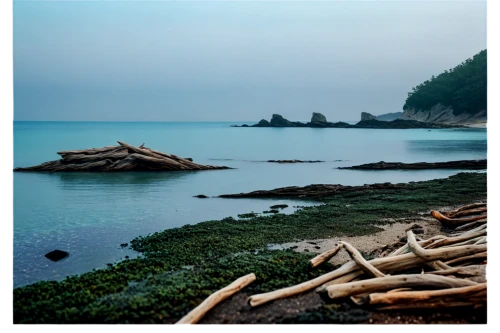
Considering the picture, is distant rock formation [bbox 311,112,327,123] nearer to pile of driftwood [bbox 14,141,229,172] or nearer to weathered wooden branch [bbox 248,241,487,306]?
pile of driftwood [bbox 14,141,229,172]

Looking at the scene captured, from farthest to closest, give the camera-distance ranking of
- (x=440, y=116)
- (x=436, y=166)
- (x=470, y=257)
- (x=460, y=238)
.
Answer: (x=440, y=116)
(x=436, y=166)
(x=460, y=238)
(x=470, y=257)

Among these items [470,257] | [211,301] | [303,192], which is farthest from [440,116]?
[211,301]

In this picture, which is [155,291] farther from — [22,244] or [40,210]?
[40,210]

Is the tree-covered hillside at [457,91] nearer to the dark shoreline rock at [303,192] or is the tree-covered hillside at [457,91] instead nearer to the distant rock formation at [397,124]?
the distant rock formation at [397,124]

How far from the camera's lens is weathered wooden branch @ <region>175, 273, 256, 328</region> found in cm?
554

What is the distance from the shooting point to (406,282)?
6023mm

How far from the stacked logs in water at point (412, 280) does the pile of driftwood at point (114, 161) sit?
19560 millimetres

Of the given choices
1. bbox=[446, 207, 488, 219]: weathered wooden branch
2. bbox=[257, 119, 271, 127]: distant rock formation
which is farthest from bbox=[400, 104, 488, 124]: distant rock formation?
bbox=[446, 207, 488, 219]: weathered wooden branch

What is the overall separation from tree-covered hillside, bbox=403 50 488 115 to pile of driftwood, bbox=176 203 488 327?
4564 cm

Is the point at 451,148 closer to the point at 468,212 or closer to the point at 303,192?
the point at 303,192

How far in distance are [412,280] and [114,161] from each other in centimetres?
2226

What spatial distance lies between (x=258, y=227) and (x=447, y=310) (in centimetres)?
664

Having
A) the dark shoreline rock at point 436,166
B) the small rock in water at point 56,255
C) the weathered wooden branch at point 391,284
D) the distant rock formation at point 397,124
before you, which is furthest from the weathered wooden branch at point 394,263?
the distant rock formation at point 397,124

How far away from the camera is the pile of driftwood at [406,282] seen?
568 cm
